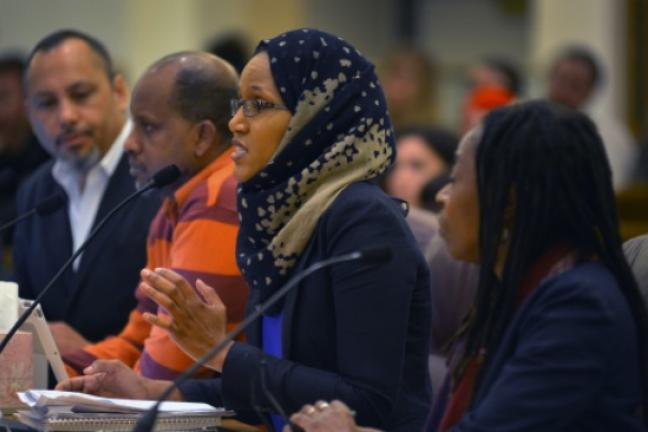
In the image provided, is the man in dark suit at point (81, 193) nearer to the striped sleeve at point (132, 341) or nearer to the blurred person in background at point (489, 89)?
the striped sleeve at point (132, 341)

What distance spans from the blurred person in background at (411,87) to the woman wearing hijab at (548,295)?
592 centimetres

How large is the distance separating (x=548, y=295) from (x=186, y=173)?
132cm

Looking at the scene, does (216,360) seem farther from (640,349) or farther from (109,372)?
(640,349)

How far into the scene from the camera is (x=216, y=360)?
121 inches

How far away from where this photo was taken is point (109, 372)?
3.28 m

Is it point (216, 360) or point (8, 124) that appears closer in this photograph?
point (216, 360)

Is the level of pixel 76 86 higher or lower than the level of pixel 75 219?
higher

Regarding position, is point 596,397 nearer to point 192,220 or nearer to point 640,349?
point 640,349

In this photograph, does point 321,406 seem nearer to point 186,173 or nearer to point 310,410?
point 310,410

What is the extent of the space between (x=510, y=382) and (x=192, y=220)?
3.86 feet

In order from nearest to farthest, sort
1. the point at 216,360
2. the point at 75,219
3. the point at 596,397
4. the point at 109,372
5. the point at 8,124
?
the point at 596,397, the point at 216,360, the point at 109,372, the point at 75,219, the point at 8,124

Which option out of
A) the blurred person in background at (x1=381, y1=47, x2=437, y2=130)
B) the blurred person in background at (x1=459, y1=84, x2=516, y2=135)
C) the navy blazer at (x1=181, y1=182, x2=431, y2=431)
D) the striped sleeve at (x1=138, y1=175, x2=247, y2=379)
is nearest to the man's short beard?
the striped sleeve at (x1=138, y1=175, x2=247, y2=379)

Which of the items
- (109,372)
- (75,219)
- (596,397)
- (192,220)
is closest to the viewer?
(596,397)

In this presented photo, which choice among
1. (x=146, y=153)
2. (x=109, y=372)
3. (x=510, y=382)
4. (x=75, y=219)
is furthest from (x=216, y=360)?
(x=75, y=219)
